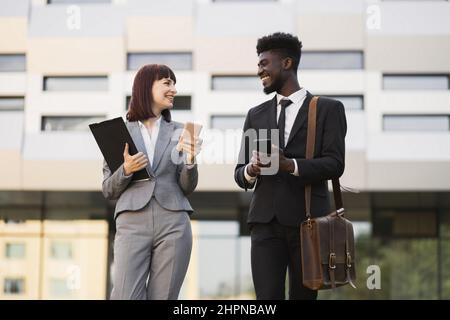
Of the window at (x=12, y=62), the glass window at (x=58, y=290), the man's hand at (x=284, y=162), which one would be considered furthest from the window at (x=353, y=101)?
the man's hand at (x=284, y=162)

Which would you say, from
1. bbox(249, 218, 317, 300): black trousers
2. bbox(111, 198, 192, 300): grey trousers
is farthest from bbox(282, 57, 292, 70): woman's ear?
bbox(111, 198, 192, 300): grey trousers

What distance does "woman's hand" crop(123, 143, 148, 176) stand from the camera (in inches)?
191

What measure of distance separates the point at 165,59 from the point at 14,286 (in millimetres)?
6966

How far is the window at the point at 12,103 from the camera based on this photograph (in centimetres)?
2108

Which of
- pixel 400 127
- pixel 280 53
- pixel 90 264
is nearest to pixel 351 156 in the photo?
pixel 400 127

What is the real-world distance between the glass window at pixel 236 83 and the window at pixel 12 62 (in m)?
4.67

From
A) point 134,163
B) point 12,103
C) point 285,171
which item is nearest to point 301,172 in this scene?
point 285,171

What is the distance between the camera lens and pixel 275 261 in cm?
471

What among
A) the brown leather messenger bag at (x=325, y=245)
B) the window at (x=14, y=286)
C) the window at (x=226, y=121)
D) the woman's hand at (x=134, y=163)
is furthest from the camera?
the window at (x=14, y=286)

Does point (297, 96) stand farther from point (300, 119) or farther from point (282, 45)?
point (282, 45)

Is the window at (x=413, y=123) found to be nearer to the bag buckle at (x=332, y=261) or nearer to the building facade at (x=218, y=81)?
the building facade at (x=218, y=81)

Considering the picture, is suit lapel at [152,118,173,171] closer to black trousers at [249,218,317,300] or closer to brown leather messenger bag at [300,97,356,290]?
black trousers at [249,218,317,300]

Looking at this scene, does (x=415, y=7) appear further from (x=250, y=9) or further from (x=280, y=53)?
(x=280, y=53)
